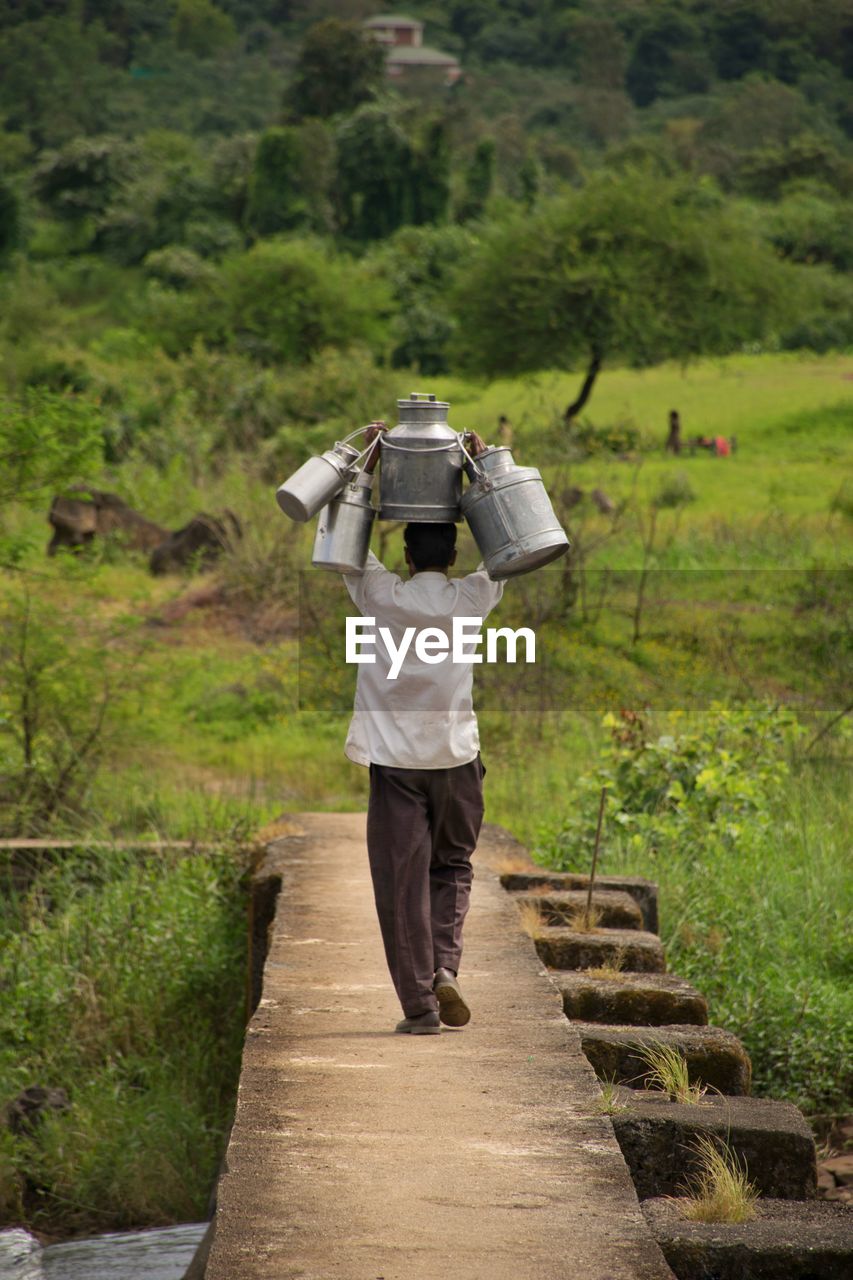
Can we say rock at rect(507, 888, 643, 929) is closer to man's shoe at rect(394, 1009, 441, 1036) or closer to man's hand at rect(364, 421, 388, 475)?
man's shoe at rect(394, 1009, 441, 1036)

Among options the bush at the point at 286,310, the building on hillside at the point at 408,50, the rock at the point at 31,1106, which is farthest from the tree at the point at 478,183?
the rock at the point at 31,1106

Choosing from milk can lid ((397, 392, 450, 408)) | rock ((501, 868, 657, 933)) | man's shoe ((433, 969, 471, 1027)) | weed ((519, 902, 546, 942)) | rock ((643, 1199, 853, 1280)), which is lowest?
rock ((501, 868, 657, 933))

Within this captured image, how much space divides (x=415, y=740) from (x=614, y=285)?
68.0ft

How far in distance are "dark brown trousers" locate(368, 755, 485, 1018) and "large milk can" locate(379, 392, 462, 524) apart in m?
0.69

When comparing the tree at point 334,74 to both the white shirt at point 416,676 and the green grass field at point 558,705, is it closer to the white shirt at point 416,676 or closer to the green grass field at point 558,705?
the green grass field at point 558,705

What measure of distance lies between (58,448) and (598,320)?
16.3m

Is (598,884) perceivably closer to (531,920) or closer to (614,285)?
(531,920)

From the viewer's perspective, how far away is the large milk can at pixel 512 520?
4.32 metres

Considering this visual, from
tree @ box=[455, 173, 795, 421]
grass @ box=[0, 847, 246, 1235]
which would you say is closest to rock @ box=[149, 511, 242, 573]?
tree @ box=[455, 173, 795, 421]

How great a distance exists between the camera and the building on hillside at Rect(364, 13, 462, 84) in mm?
83625

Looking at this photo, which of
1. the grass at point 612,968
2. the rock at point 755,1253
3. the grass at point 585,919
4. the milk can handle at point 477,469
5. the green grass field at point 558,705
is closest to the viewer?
the rock at point 755,1253

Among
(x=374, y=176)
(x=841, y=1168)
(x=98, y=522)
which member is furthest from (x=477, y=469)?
(x=374, y=176)

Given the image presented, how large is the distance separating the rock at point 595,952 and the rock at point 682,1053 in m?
0.92

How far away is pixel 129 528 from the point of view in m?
18.0
